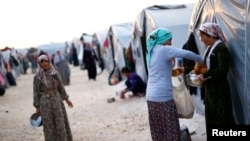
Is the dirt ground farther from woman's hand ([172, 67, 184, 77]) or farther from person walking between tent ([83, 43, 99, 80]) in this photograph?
person walking between tent ([83, 43, 99, 80])

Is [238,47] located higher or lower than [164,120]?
higher

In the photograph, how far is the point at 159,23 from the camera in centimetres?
820

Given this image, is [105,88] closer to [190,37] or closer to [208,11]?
[190,37]

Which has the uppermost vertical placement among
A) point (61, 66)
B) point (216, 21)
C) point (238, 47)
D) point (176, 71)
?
point (216, 21)

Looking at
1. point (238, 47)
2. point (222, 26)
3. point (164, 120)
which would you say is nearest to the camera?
point (164, 120)

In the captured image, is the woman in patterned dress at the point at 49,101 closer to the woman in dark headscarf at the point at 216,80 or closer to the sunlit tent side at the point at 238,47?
the woman in dark headscarf at the point at 216,80

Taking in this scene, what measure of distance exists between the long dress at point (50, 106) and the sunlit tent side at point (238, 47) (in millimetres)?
2397

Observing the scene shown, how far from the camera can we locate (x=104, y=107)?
28.6 ft

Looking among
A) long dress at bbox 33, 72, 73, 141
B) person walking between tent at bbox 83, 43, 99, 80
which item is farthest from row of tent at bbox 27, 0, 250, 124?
person walking between tent at bbox 83, 43, 99, 80

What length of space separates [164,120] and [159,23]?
4.89m

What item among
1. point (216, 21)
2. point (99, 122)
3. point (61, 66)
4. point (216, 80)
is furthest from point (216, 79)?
point (61, 66)

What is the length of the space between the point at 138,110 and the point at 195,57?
4.34m

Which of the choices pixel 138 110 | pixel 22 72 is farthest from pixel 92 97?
pixel 22 72

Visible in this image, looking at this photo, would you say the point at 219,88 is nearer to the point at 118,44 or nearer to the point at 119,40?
the point at 119,40
